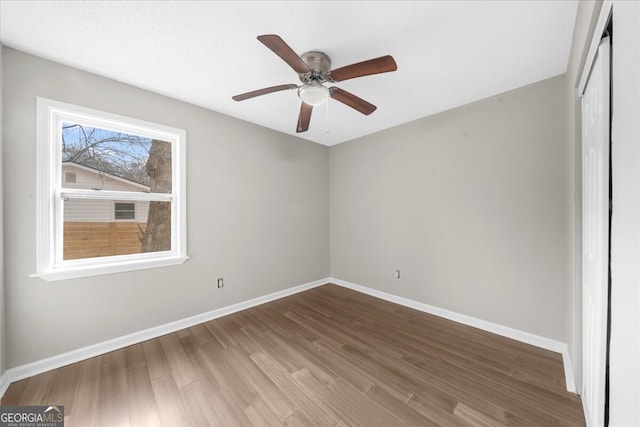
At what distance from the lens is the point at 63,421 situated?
55.4 inches

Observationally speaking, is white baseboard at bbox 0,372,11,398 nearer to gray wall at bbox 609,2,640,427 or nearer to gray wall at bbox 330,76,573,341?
gray wall at bbox 609,2,640,427

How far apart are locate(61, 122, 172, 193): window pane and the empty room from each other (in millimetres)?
20

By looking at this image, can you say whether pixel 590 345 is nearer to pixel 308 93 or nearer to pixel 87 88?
pixel 308 93

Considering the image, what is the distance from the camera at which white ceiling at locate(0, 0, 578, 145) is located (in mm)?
1416

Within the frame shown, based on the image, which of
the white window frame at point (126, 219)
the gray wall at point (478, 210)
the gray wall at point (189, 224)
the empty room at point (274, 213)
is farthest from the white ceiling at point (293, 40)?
the white window frame at point (126, 219)

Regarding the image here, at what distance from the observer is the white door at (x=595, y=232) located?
3.47ft

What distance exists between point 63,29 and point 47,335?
2284 millimetres

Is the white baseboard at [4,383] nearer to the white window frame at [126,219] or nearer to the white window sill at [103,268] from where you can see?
the white window sill at [103,268]

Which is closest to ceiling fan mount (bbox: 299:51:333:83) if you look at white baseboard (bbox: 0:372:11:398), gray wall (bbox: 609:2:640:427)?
gray wall (bbox: 609:2:640:427)

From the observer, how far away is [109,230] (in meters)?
2.22

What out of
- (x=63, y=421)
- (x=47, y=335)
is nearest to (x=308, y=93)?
(x=63, y=421)

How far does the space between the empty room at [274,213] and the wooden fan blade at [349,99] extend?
32 mm

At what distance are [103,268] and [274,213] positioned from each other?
1.90 m

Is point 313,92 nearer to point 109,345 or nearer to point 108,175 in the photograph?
point 108,175
